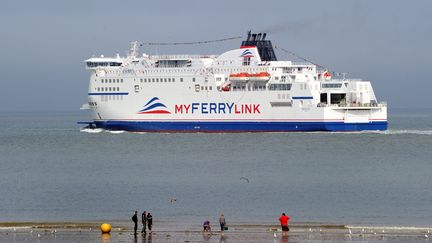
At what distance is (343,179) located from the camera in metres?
42.0

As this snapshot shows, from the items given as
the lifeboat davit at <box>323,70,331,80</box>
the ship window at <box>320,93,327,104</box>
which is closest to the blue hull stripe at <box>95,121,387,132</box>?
the ship window at <box>320,93,327,104</box>

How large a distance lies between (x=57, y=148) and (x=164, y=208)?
2919cm

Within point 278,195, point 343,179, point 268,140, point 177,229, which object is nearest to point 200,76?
point 268,140

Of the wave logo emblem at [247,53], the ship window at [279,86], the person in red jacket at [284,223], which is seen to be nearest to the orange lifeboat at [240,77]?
the ship window at [279,86]

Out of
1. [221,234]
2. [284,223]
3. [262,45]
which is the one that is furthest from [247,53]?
[221,234]

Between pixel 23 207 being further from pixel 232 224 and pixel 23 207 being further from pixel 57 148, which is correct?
pixel 57 148

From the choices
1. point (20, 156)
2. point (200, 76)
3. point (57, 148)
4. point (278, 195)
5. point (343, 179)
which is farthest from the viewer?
point (200, 76)

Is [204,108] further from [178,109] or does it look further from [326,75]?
[326,75]

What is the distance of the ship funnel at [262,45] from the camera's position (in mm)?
68625

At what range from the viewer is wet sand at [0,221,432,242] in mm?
25000

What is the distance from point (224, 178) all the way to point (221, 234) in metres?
Result: 16.9

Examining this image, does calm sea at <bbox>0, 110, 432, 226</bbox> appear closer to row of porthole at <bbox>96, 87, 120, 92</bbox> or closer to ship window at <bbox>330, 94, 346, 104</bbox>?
ship window at <bbox>330, 94, 346, 104</bbox>

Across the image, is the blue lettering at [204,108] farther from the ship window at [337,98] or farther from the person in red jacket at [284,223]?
the person in red jacket at [284,223]

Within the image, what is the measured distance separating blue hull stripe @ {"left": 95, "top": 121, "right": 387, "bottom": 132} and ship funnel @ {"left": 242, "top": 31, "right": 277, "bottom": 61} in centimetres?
644
